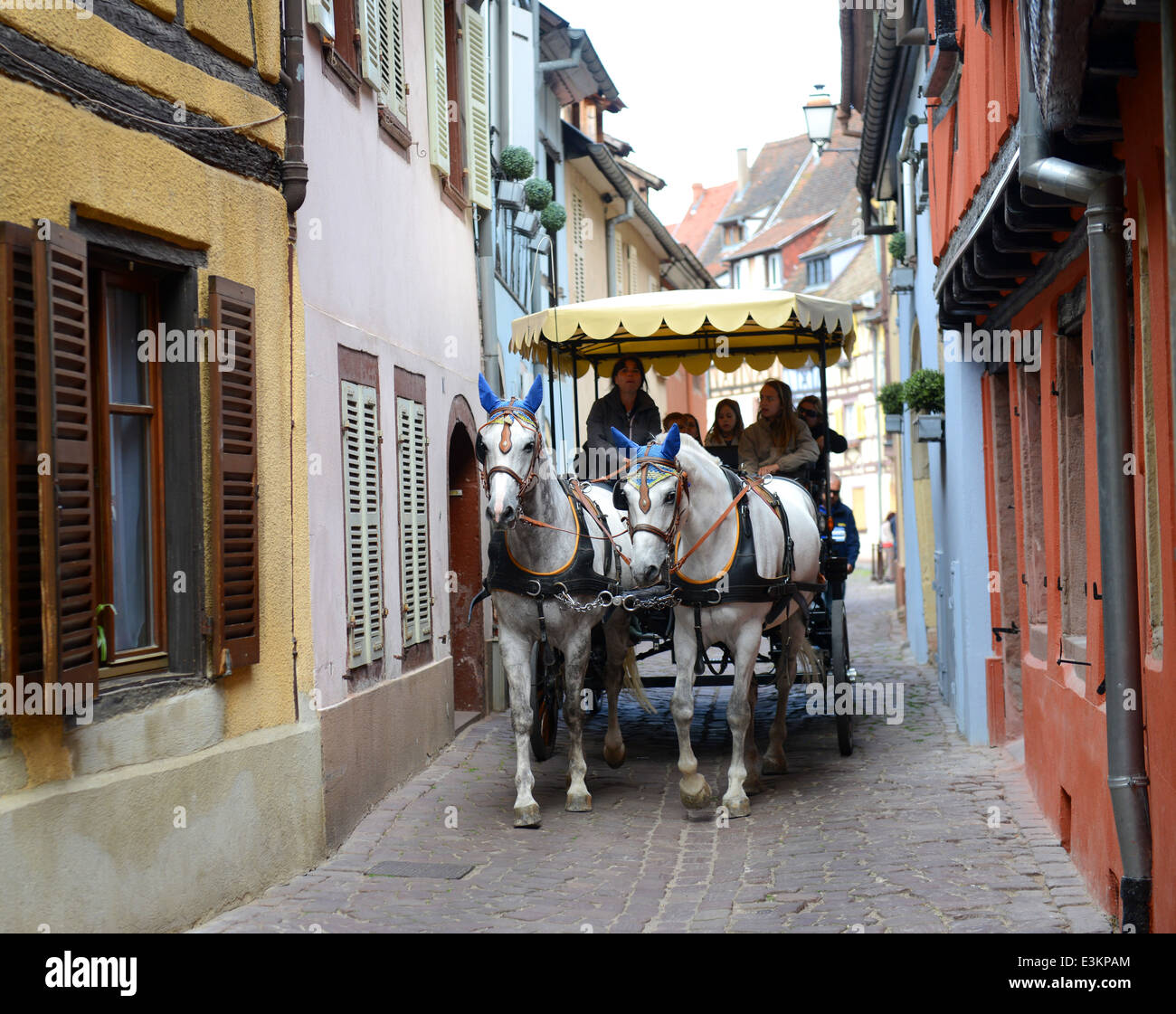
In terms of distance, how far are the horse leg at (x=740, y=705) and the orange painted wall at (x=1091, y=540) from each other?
167 cm

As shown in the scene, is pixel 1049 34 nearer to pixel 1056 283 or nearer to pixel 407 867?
pixel 1056 283

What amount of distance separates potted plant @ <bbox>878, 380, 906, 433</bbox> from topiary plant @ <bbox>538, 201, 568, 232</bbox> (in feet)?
14.1

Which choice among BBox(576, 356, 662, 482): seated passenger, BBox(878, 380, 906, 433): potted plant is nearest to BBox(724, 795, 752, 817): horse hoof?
BBox(576, 356, 662, 482): seated passenger

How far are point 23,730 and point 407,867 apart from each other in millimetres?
2827

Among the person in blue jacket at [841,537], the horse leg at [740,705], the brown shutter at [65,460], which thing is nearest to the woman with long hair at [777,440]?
the person in blue jacket at [841,537]

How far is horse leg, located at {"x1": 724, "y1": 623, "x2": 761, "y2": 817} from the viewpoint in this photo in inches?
354

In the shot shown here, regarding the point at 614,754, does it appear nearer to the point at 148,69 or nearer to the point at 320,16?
the point at 320,16

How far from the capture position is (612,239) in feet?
88.9

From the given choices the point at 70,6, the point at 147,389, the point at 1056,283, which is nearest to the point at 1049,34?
the point at 1056,283

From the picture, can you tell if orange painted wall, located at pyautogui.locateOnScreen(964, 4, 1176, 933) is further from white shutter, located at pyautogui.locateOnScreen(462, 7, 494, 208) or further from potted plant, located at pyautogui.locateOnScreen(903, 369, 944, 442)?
white shutter, located at pyautogui.locateOnScreen(462, 7, 494, 208)

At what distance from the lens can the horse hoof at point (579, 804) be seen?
9.09 metres

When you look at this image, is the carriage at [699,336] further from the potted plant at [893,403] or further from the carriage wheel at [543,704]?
the potted plant at [893,403]

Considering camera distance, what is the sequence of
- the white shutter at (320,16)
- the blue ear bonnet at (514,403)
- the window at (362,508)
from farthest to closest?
1. the window at (362,508)
2. the white shutter at (320,16)
3. the blue ear bonnet at (514,403)

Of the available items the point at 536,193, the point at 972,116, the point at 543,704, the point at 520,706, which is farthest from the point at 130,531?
the point at 536,193
